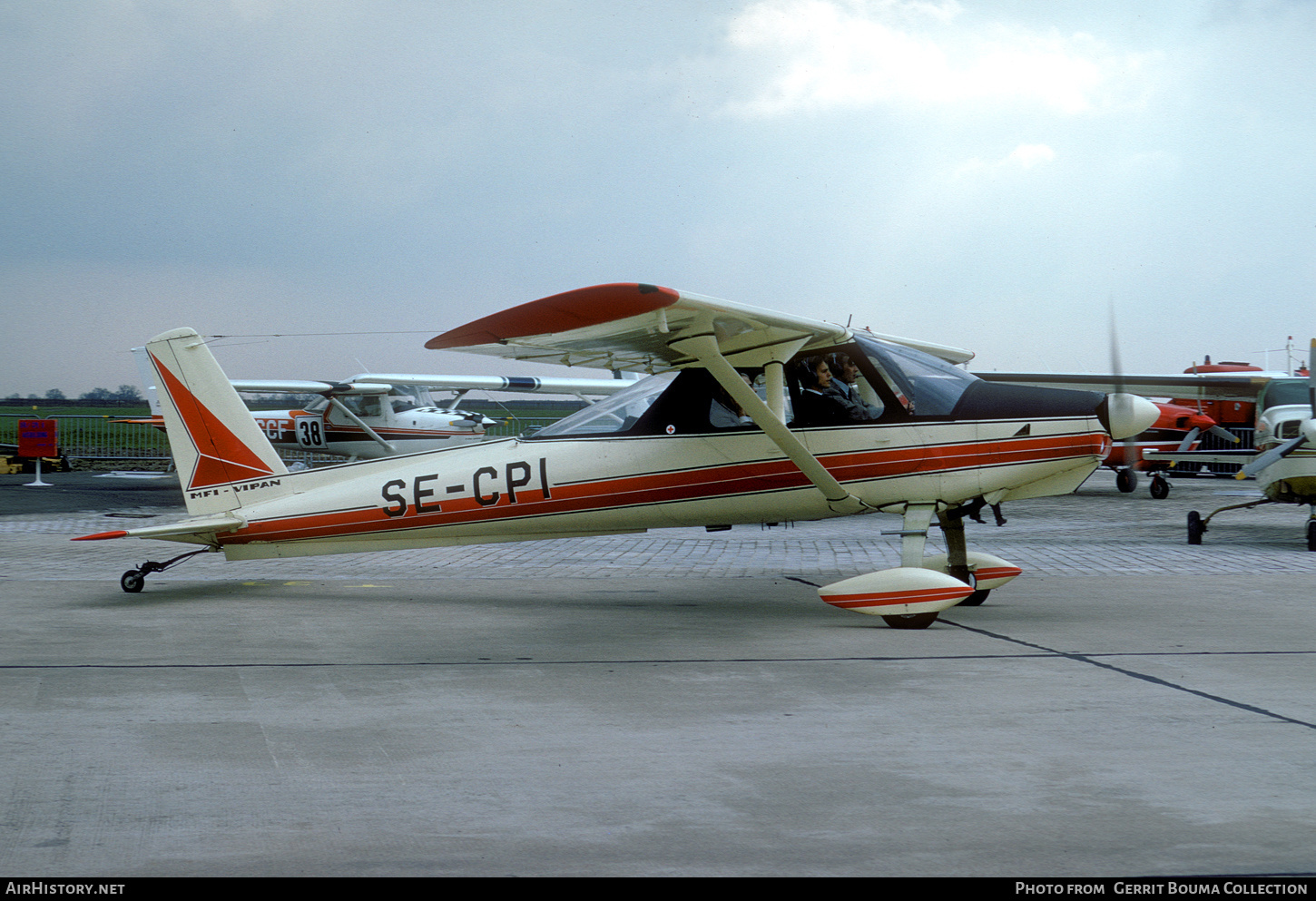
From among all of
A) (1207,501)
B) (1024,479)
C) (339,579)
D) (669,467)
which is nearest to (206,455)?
(339,579)

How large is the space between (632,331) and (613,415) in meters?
1.45

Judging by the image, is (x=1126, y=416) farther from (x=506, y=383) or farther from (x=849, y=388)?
(x=506, y=383)

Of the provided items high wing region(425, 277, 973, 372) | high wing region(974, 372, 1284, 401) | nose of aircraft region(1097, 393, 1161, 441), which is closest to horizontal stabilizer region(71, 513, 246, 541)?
high wing region(425, 277, 973, 372)

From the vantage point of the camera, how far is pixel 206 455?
8695 mm

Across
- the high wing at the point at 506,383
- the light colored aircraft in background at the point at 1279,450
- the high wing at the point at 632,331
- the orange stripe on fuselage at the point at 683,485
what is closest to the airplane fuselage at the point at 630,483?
the orange stripe on fuselage at the point at 683,485

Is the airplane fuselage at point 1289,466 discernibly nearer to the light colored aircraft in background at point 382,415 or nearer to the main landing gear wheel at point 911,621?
the main landing gear wheel at point 911,621

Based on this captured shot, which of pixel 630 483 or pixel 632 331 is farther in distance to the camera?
pixel 630 483

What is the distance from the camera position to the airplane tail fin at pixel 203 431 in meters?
8.66

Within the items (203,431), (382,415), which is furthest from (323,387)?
(203,431)

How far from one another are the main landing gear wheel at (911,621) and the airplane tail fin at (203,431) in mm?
5113

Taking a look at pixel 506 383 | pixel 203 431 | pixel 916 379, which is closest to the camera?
pixel 916 379

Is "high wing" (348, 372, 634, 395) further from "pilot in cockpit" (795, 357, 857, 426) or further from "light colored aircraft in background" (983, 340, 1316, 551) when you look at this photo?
"pilot in cockpit" (795, 357, 857, 426)

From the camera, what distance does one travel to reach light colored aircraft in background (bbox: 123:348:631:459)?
87.7ft

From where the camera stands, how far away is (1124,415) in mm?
6996
